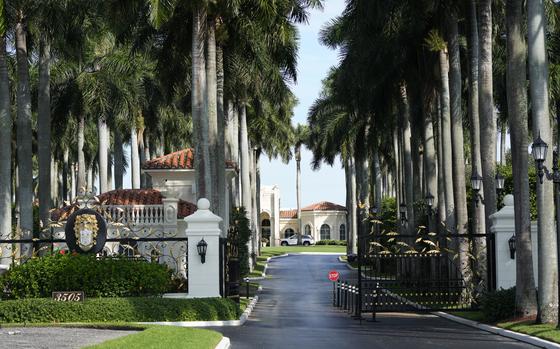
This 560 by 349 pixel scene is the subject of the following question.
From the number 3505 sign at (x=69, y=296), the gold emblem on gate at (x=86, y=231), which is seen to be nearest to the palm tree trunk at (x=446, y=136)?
the gold emblem on gate at (x=86, y=231)

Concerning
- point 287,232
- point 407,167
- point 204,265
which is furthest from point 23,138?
point 287,232

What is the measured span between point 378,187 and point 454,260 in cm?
3256

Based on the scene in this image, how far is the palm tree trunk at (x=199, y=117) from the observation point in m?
29.5

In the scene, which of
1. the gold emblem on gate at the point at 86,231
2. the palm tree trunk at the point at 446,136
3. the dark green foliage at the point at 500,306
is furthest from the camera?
the palm tree trunk at the point at 446,136

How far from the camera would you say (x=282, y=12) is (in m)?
32.2

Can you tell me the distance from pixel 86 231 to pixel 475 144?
44.5 ft

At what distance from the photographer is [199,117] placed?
29641mm

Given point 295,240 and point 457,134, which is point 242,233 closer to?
point 457,134

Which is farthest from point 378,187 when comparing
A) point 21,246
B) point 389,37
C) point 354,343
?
point 354,343

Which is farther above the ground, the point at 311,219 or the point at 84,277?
the point at 311,219

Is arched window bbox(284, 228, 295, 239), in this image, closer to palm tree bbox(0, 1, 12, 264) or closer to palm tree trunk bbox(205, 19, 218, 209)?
palm tree bbox(0, 1, 12, 264)

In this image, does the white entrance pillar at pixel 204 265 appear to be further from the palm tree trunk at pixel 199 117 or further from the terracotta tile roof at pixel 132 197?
the terracotta tile roof at pixel 132 197

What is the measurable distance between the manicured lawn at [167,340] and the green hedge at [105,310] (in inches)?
125

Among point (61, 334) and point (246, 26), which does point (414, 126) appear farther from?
point (61, 334)
